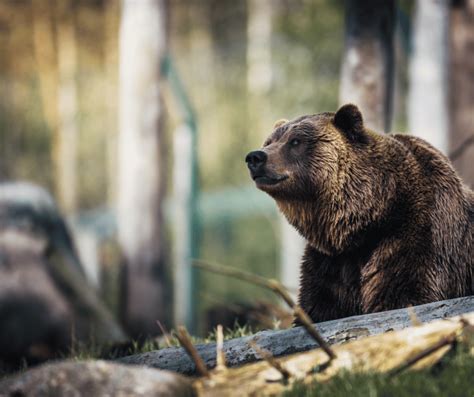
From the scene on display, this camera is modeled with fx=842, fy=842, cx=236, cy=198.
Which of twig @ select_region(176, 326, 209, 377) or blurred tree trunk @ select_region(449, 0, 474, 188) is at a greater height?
blurred tree trunk @ select_region(449, 0, 474, 188)

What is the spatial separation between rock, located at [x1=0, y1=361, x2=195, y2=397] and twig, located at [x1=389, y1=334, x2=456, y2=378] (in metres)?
0.81

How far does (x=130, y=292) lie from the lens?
10328 millimetres

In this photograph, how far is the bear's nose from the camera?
457 cm

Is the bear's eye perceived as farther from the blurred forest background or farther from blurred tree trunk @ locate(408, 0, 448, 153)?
blurred tree trunk @ locate(408, 0, 448, 153)

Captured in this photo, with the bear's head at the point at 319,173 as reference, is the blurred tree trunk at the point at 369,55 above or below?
above

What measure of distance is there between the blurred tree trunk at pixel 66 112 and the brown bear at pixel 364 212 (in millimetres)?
19444

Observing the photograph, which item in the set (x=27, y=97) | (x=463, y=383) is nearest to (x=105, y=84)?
(x=27, y=97)

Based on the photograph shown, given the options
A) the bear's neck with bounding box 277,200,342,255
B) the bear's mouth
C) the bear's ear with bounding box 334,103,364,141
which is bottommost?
the bear's neck with bounding box 277,200,342,255

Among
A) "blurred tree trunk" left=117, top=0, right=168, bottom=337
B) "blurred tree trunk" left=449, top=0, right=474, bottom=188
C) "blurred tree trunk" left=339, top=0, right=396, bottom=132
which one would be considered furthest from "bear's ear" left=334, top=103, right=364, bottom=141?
"blurred tree trunk" left=117, top=0, right=168, bottom=337

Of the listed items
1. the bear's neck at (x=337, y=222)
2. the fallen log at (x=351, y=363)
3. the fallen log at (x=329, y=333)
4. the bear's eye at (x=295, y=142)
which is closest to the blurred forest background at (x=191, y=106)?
the bear's eye at (x=295, y=142)

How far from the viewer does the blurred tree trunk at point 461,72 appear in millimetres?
9164

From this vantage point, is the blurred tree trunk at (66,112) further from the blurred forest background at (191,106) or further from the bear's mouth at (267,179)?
the bear's mouth at (267,179)

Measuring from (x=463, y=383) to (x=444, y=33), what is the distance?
6369 millimetres

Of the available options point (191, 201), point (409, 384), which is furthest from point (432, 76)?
point (409, 384)
